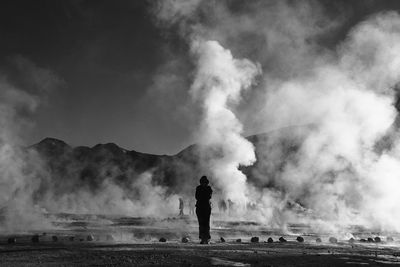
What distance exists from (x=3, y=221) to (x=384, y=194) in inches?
2122

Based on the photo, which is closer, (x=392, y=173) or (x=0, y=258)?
(x=0, y=258)

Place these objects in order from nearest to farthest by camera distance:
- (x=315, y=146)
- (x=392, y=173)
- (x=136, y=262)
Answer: (x=136, y=262), (x=392, y=173), (x=315, y=146)

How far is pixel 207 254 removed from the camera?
21.7m

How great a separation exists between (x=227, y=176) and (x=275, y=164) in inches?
5008

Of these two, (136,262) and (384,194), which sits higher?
(384,194)

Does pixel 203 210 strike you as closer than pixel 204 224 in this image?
No

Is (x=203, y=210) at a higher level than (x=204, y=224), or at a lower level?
higher

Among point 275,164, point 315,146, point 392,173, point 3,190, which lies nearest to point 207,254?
point 392,173

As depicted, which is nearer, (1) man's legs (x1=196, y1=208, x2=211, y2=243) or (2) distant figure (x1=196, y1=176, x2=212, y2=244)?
(1) man's legs (x1=196, y1=208, x2=211, y2=243)

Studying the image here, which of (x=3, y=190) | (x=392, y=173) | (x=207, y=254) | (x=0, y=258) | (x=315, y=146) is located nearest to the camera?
(x=0, y=258)

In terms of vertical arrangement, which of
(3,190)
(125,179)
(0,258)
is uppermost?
(125,179)

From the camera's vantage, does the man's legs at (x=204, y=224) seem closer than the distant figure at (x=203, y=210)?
Yes

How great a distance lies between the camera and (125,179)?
19800 centimetres

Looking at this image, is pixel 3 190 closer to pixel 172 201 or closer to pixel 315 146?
pixel 172 201
